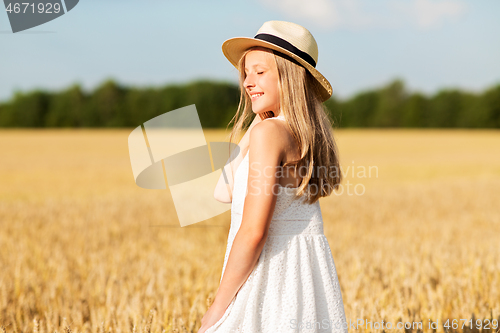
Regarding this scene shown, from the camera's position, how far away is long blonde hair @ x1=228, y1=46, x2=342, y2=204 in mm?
1604

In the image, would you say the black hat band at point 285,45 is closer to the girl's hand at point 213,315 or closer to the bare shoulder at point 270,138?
the bare shoulder at point 270,138

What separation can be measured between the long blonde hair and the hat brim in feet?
0.10

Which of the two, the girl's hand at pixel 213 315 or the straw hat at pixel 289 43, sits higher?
the straw hat at pixel 289 43

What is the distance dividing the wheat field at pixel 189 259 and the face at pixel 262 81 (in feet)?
1.67

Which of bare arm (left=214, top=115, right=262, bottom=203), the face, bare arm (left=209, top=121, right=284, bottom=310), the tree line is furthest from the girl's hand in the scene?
the tree line

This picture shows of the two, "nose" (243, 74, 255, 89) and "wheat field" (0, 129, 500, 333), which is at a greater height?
"nose" (243, 74, 255, 89)

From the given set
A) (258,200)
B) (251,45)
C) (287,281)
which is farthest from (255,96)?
(287,281)

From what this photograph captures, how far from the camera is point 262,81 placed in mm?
1679

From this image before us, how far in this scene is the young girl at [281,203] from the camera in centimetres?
150

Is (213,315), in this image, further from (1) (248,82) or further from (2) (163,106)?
(2) (163,106)

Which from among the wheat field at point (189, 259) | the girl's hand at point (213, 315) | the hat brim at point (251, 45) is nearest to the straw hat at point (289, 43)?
the hat brim at point (251, 45)

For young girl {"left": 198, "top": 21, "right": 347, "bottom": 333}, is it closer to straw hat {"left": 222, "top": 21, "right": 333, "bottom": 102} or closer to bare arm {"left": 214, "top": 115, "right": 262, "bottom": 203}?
straw hat {"left": 222, "top": 21, "right": 333, "bottom": 102}

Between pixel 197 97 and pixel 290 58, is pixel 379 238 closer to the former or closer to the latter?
pixel 290 58

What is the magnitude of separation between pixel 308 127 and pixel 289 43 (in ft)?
1.06
